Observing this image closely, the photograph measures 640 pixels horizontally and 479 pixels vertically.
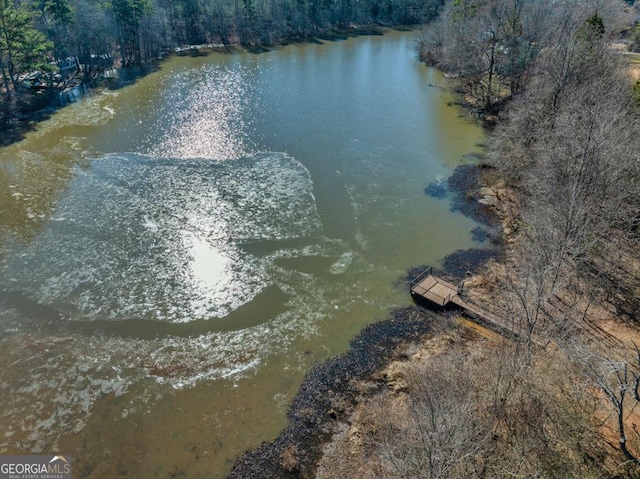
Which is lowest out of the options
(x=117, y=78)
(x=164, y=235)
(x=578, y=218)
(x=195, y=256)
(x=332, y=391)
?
(x=332, y=391)

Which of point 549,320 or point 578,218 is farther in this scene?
point 578,218

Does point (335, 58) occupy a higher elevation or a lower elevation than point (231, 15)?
lower

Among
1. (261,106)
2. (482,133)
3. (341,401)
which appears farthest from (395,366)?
(261,106)

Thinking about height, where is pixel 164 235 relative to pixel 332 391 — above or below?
above

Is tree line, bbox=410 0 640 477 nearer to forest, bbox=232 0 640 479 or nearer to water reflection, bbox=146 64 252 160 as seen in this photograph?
forest, bbox=232 0 640 479

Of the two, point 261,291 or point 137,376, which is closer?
point 137,376

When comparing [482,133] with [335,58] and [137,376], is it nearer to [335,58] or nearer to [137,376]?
[335,58]

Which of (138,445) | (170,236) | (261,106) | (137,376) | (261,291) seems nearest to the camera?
(138,445)

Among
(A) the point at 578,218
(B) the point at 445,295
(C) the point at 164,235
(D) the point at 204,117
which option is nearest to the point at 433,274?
(B) the point at 445,295

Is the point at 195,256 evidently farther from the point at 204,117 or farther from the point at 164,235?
the point at 204,117
